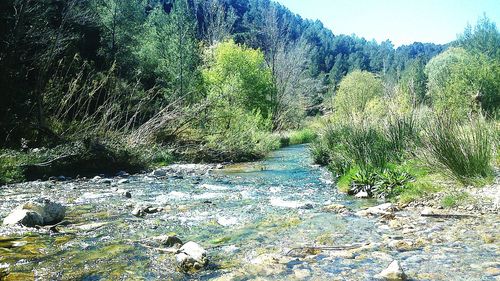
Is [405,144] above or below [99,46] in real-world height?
below

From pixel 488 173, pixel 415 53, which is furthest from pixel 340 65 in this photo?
pixel 488 173

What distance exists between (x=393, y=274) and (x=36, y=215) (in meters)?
4.58

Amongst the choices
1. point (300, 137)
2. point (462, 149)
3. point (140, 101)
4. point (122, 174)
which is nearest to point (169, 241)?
point (462, 149)

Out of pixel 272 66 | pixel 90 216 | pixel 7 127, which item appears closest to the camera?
pixel 90 216

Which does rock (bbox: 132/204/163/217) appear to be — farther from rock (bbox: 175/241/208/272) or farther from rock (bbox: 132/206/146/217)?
rock (bbox: 175/241/208/272)

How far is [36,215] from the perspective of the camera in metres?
5.56

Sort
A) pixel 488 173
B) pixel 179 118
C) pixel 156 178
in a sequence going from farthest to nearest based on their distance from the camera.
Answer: pixel 179 118 < pixel 156 178 < pixel 488 173

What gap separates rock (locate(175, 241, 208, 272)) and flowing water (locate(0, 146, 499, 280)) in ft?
0.30

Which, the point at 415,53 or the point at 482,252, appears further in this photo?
the point at 415,53

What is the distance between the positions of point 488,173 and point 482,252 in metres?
3.38

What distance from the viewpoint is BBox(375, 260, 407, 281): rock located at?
357 centimetres

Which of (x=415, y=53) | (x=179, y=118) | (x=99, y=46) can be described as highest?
(x=415, y=53)

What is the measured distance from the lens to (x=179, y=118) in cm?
1583

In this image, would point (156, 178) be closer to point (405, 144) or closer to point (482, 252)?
point (405, 144)
